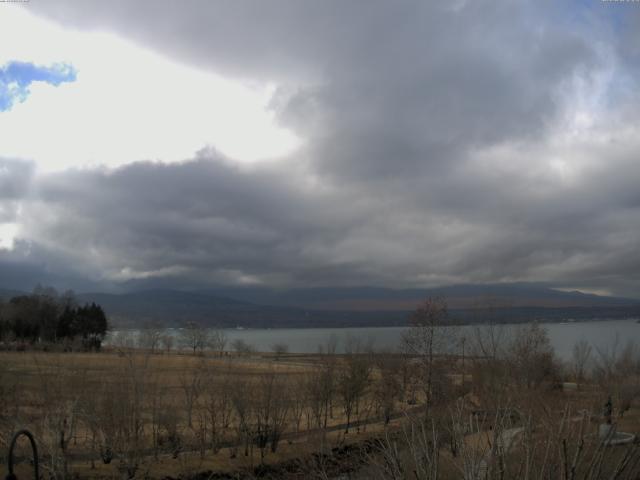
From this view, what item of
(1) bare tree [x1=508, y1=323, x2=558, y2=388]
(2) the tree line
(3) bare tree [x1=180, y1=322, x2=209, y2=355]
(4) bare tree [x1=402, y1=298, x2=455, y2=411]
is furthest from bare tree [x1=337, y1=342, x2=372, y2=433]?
(3) bare tree [x1=180, y1=322, x2=209, y2=355]

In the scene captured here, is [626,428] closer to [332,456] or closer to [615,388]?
[615,388]

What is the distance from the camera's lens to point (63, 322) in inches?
5463

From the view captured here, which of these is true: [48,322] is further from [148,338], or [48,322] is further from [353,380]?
[353,380]

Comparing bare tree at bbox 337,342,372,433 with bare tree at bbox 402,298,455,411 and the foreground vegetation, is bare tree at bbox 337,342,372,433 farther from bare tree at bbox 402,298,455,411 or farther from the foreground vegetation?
bare tree at bbox 402,298,455,411

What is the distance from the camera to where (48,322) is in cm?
13788

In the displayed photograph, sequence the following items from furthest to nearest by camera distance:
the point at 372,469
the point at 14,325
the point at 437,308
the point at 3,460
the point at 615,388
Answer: the point at 14,325 < the point at 437,308 < the point at 615,388 < the point at 3,460 < the point at 372,469

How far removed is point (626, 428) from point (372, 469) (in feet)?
118

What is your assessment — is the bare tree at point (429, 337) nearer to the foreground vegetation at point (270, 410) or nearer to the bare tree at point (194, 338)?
the foreground vegetation at point (270, 410)

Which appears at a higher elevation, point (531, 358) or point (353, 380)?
point (531, 358)

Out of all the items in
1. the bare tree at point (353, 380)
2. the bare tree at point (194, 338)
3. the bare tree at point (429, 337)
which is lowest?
the bare tree at point (194, 338)

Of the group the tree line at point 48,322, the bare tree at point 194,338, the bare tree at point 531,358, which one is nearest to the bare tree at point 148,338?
the tree line at point 48,322

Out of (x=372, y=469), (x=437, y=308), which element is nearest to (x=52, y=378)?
(x=372, y=469)

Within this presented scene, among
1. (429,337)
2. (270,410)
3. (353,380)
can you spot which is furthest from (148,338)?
(270,410)

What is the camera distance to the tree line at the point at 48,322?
131 m
